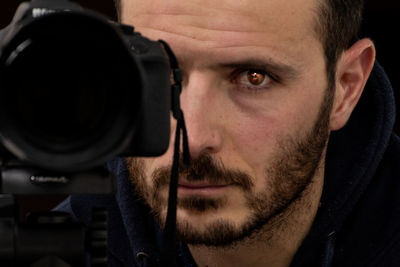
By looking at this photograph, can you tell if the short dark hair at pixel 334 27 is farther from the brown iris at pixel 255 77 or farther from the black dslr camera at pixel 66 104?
the black dslr camera at pixel 66 104

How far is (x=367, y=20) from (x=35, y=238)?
1.11 meters

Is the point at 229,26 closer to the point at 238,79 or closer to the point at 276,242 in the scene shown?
the point at 238,79

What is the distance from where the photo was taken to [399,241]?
44.0 inches

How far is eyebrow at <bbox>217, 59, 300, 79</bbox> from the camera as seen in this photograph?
957 millimetres

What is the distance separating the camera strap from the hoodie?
0.33 meters

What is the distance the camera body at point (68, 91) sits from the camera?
1.97 feet

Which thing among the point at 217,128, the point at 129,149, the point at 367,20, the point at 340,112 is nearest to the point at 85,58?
the point at 129,149

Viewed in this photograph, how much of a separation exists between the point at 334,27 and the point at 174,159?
16.6 inches

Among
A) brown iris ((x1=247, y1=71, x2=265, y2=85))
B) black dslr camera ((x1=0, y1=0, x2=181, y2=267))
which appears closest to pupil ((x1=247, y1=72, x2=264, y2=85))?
brown iris ((x1=247, y1=71, x2=265, y2=85))

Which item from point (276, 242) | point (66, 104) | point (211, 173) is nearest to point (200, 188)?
point (211, 173)

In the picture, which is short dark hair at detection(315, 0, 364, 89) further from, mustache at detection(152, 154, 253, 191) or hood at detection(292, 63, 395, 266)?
mustache at detection(152, 154, 253, 191)

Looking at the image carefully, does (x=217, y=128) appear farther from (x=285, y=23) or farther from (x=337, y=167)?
(x=337, y=167)

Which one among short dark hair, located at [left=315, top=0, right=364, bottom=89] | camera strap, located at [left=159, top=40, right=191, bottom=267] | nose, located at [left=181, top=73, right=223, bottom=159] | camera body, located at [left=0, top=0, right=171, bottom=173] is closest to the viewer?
camera body, located at [left=0, top=0, right=171, bottom=173]

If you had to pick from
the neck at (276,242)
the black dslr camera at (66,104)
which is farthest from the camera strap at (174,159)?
the neck at (276,242)
